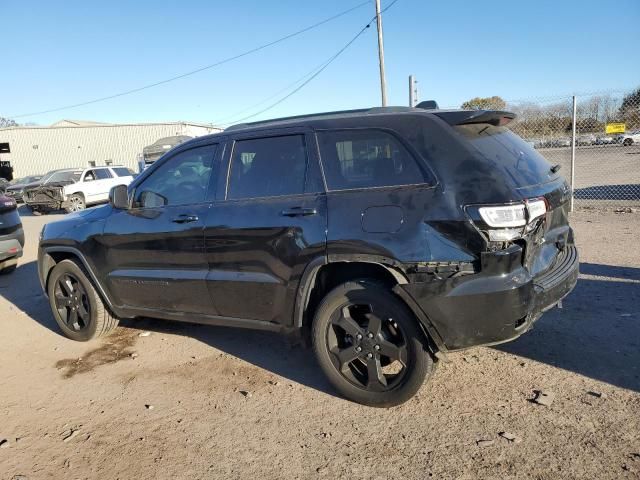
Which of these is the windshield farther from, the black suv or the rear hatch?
the rear hatch

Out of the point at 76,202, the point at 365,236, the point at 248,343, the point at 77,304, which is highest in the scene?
the point at 365,236

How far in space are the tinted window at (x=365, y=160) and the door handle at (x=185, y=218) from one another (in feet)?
3.76

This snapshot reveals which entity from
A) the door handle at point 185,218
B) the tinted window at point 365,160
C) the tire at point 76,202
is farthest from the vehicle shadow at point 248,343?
the tire at point 76,202

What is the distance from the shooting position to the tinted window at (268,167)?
133 inches

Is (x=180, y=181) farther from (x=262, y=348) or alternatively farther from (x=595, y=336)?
(x=595, y=336)

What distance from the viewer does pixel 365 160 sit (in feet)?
10.3

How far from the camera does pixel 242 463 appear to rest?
272cm

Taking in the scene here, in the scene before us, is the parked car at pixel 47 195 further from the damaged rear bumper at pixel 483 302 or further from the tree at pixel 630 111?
the damaged rear bumper at pixel 483 302

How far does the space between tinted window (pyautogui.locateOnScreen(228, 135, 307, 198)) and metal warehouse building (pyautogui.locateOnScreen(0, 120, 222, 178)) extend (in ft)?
134

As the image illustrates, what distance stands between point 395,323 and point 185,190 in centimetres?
202

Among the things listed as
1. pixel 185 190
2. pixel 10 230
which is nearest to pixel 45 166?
pixel 10 230

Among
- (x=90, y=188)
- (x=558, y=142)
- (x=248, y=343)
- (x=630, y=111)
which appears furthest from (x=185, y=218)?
(x=90, y=188)

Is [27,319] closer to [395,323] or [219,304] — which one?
[219,304]

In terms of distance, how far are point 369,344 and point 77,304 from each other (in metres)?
3.17
